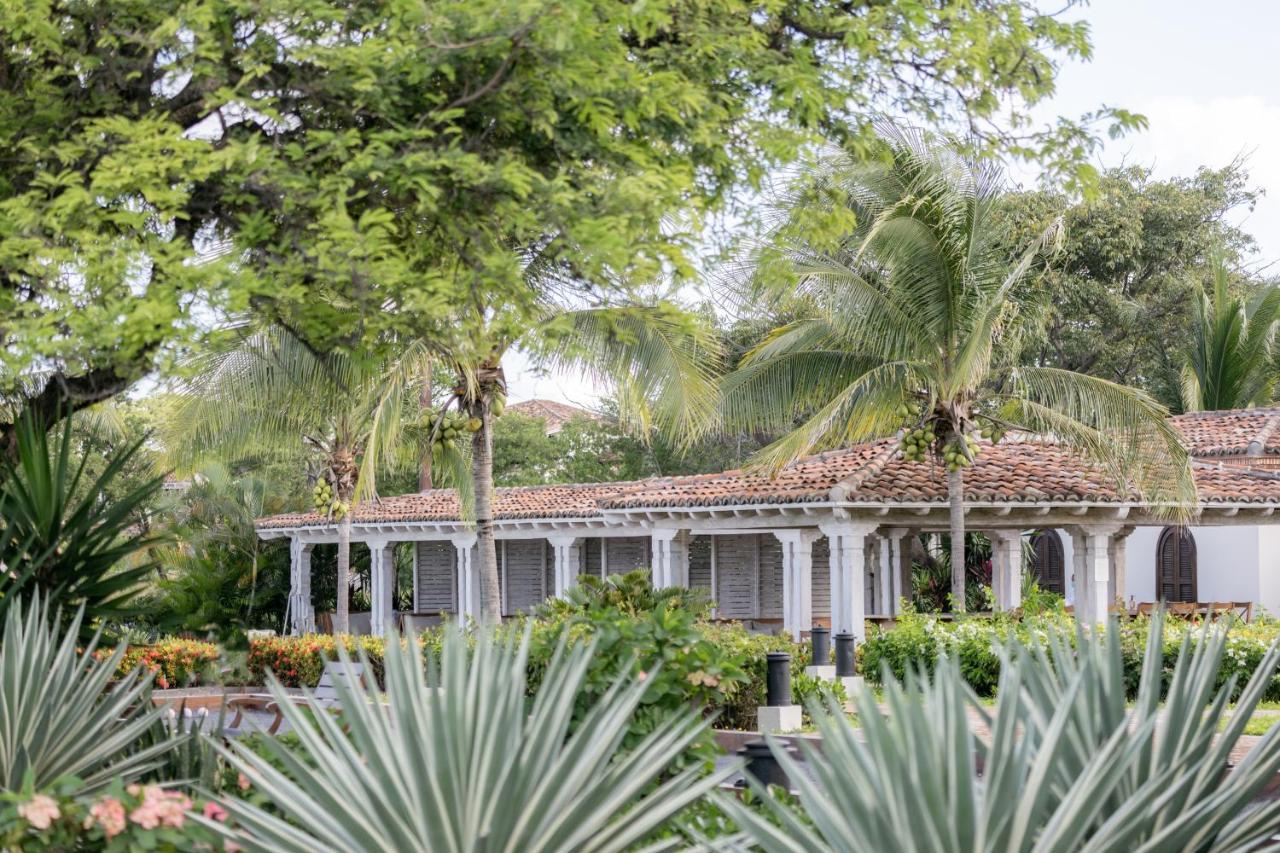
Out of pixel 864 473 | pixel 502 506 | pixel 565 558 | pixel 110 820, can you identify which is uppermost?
pixel 864 473

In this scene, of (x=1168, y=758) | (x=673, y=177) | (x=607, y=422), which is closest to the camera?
(x=1168, y=758)

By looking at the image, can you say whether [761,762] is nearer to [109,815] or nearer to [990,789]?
[109,815]

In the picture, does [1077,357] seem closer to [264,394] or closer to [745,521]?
[745,521]

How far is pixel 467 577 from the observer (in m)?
30.8

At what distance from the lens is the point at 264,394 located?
21.6 metres

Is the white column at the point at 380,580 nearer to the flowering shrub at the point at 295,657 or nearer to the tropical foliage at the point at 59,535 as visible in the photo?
the flowering shrub at the point at 295,657

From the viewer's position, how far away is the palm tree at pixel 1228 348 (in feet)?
116

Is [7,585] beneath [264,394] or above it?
beneath

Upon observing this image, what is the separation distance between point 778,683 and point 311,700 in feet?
35.2

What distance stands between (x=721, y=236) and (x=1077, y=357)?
1272 inches

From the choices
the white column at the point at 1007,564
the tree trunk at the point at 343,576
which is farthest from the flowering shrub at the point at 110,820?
the tree trunk at the point at 343,576

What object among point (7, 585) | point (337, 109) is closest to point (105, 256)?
point (337, 109)

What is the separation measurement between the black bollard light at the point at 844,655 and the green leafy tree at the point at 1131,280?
20.6 m

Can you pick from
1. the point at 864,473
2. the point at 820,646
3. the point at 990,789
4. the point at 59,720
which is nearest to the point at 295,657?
the point at 820,646
